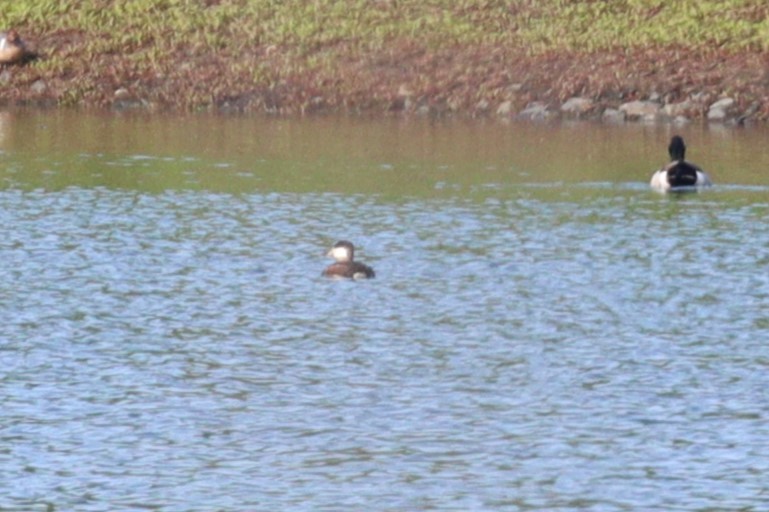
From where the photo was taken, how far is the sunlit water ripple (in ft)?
40.8

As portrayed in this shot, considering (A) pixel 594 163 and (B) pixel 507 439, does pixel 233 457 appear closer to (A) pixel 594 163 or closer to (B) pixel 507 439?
(B) pixel 507 439

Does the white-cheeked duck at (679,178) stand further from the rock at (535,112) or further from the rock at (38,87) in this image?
the rock at (38,87)

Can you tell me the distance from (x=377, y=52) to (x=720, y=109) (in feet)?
26.1

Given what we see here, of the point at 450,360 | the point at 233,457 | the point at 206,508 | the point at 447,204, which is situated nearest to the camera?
the point at 206,508

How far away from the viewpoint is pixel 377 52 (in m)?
42.0

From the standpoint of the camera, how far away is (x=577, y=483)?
40.7 feet

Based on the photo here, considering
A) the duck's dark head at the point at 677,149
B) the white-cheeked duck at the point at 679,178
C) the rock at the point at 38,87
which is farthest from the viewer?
the rock at the point at 38,87

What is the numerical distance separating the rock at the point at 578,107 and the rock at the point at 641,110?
698 millimetres

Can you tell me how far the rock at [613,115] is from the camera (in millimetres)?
38188

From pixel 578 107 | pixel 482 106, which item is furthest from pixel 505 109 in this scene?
pixel 578 107

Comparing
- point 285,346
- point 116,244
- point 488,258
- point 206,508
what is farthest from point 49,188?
point 206,508

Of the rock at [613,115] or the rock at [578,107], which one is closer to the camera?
the rock at [613,115]

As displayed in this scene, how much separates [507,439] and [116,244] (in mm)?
9931

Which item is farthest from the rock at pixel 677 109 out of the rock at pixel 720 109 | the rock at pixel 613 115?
the rock at pixel 613 115
